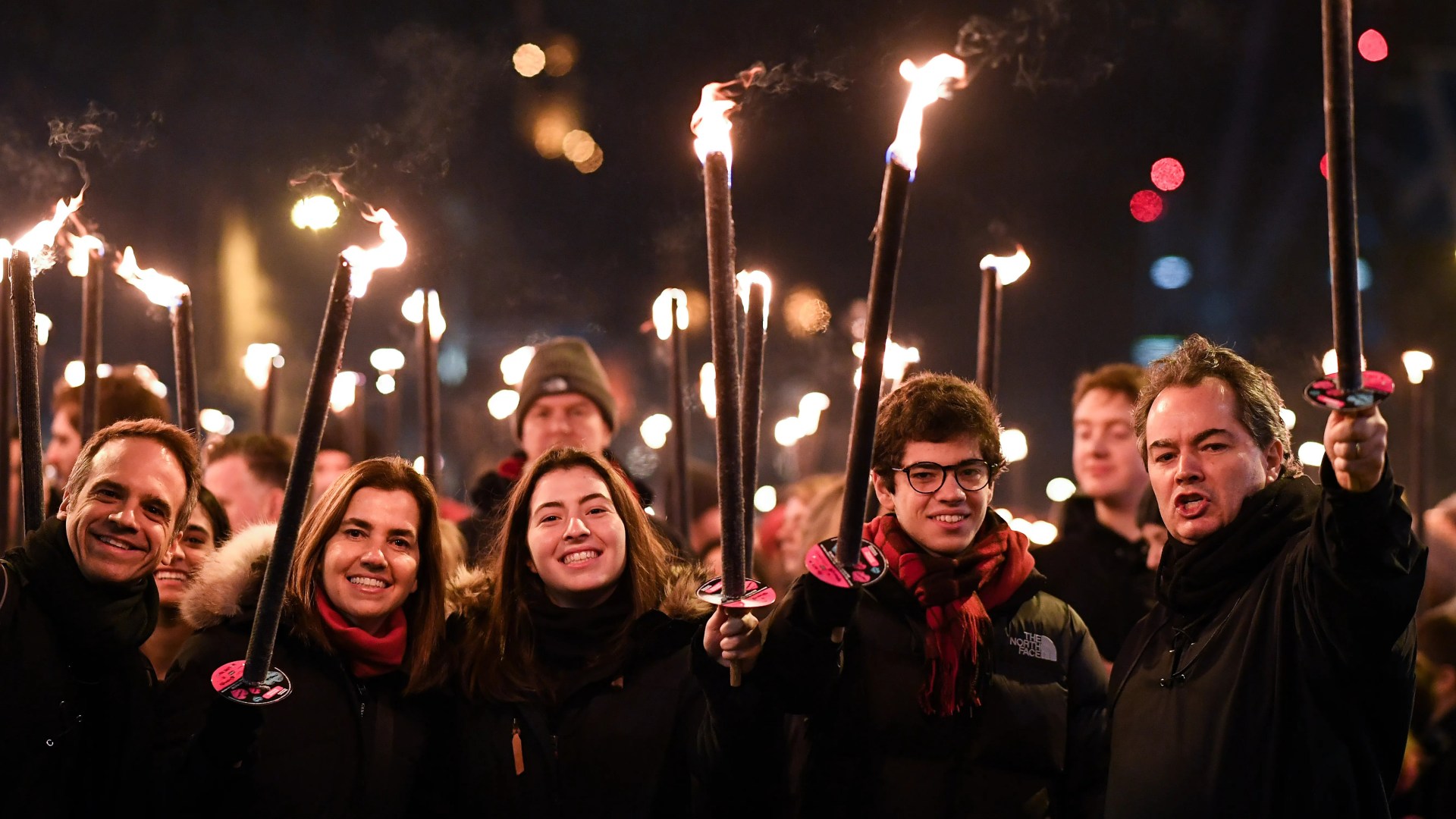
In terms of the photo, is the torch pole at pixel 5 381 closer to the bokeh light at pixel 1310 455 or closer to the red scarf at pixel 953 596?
the red scarf at pixel 953 596

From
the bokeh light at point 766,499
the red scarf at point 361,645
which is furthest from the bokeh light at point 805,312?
the red scarf at point 361,645

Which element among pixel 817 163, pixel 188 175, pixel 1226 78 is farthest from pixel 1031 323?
pixel 188 175

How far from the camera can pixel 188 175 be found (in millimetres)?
8023

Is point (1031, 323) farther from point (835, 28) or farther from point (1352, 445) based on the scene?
point (1352, 445)

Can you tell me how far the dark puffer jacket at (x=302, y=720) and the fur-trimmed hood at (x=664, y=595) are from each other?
34 centimetres

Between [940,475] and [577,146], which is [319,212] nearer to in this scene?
[940,475]

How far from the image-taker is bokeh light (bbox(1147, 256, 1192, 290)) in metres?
17.2

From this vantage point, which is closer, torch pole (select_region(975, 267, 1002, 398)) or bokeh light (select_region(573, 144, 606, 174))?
torch pole (select_region(975, 267, 1002, 398))

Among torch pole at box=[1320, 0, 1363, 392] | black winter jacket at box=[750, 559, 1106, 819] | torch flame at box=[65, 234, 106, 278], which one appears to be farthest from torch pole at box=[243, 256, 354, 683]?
torch pole at box=[1320, 0, 1363, 392]

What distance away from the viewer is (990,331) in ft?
13.9

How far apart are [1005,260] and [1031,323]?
1331 cm

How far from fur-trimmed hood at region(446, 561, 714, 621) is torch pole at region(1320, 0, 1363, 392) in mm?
2040

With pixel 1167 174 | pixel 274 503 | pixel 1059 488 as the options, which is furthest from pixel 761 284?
pixel 1167 174

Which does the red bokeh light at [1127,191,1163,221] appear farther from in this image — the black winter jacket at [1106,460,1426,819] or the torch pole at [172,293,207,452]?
the torch pole at [172,293,207,452]
